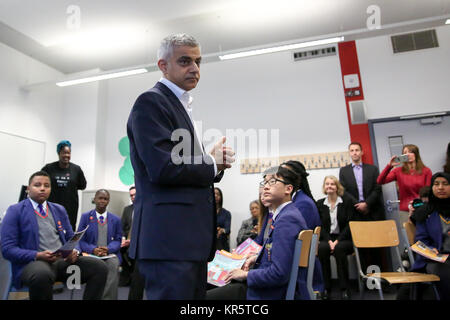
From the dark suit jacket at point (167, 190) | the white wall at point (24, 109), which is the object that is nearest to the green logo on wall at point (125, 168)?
the white wall at point (24, 109)

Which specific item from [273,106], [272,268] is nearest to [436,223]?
[272,268]

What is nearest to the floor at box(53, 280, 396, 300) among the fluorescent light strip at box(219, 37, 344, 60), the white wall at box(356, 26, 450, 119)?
the white wall at box(356, 26, 450, 119)

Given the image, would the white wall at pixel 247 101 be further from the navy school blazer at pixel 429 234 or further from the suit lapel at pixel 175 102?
the suit lapel at pixel 175 102

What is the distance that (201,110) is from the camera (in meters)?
6.14

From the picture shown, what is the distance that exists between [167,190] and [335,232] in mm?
3801

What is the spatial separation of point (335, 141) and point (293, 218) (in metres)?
3.90

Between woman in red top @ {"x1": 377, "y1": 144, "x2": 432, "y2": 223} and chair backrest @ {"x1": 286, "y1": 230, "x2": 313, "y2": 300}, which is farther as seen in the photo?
woman in red top @ {"x1": 377, "y1": 144, "x2": 432, "y2": 223}

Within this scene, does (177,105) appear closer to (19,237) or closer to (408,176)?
(19,237)

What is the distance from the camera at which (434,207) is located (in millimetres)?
2734

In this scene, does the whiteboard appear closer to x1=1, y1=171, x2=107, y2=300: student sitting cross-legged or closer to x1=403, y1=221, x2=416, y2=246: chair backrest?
x1=1, y1=171, x2=107, y2=300: student sitting cross-legged

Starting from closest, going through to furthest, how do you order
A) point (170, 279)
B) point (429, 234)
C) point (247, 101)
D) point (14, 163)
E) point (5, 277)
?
point (170, 279) → point (5, 277) → point (429, 234) → point (14, 163) → point (247, 101)

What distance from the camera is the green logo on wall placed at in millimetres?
6305

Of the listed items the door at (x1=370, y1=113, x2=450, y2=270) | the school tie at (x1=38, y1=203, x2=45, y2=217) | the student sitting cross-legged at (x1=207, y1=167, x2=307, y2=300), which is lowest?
the student sitting cross-legged at (x1=207, y1=167, x2=307, y2=300)

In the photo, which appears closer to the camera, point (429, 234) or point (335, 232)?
point (429, 234)
